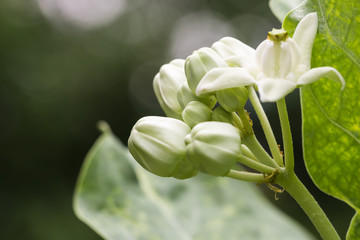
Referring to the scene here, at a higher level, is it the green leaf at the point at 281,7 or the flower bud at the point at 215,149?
the green leaf at the point at 281,7

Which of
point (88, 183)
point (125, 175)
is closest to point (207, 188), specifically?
point (125, 175)

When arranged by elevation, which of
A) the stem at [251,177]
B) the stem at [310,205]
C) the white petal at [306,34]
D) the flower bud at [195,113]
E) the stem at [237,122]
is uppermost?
the white petal at [306,34]

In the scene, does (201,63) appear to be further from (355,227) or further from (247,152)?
(355,227)

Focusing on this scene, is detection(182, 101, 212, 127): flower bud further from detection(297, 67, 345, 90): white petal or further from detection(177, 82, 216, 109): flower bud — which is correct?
detection(297, 67, 345, 90): white petal

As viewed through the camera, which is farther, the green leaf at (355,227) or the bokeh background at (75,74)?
the bokeh background at (75,74)

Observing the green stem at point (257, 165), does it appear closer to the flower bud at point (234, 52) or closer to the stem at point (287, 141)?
the stem at point (287, 141)

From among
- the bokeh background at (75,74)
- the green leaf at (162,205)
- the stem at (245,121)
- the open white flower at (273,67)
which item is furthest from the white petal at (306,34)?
the bokeh background at (75,74)

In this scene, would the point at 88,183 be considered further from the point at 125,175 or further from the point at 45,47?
the point at 45,47
